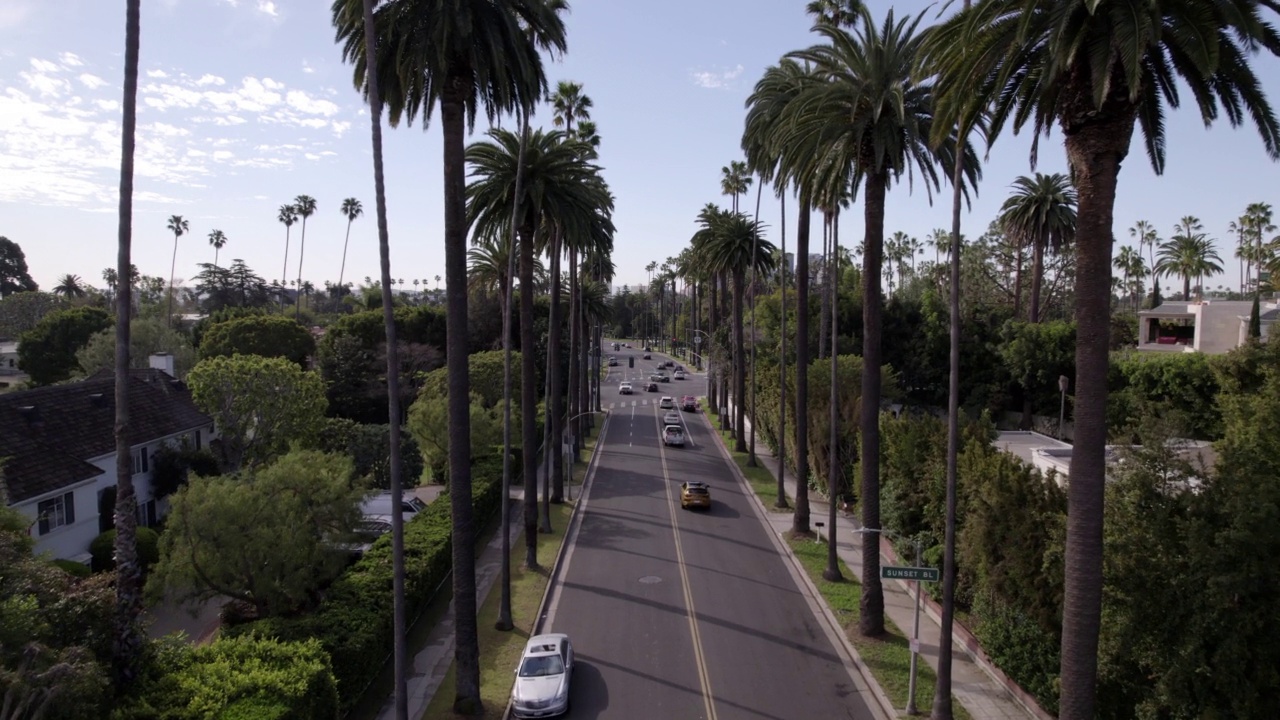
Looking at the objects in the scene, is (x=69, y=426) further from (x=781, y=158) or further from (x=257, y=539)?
(x=781, y=158)

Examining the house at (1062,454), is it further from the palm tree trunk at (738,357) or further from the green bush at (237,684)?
the palm tree trunk at (738,357)

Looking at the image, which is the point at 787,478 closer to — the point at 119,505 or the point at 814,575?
the point at 814,575

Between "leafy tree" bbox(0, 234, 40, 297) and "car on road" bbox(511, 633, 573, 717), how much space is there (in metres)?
129

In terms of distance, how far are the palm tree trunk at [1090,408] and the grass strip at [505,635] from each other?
1211 centimetres

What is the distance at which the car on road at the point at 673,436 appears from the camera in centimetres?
5867

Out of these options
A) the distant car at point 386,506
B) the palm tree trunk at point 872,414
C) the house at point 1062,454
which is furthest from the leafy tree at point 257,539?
the house at point 1062,454

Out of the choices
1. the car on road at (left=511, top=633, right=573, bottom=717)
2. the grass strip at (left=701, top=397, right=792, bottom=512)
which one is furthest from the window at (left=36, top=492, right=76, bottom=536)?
the grass strip at (left=701, top=397, right=792, bottom=512)

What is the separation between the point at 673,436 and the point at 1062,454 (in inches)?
1404

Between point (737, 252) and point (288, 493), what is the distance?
3399cm

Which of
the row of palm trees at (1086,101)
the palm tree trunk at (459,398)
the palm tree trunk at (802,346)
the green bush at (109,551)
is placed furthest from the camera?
the palm tree trunk at (802,346)

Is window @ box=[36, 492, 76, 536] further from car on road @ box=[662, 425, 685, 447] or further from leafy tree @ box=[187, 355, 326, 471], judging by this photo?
car on road @ box=[662, 425, 685, 447]

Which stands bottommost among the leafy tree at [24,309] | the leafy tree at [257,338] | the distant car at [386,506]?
the distant car at [386,506]

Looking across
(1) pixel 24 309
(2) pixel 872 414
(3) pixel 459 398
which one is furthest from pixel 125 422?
(1) pixel 24 309

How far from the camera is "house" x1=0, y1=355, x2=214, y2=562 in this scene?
26.7m
